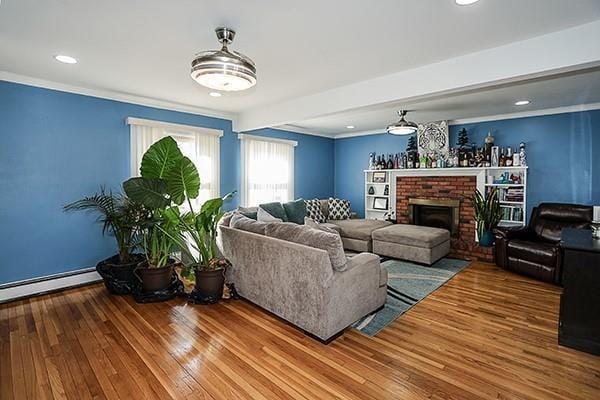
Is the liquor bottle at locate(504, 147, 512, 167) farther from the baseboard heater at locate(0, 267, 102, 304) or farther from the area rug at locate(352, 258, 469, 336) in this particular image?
the baseboard heater at locate(0, 267, 102, 304)

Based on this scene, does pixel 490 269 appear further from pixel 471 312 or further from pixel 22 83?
pixel 22 83

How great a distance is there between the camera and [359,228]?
18.4 feet

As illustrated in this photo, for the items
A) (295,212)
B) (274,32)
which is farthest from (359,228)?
(274,32)

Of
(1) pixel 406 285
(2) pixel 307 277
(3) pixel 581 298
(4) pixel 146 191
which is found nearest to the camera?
(3) pixel 581 298

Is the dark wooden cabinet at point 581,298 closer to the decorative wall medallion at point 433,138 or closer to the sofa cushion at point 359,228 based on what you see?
the sofa cushion at point 359,228

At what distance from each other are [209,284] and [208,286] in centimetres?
3

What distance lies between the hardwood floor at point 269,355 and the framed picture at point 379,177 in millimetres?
3600

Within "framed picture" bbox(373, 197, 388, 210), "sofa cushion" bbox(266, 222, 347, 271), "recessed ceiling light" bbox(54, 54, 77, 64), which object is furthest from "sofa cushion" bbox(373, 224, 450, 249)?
"recessed ceiling light" bbox(54, 54, 77, 64)

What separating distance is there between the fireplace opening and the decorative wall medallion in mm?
971

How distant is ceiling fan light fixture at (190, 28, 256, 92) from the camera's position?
6.86 ft

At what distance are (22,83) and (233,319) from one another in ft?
11.8

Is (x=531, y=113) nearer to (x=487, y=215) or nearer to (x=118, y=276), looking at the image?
(x=487, y=215)

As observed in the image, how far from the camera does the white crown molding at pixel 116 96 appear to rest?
341cm

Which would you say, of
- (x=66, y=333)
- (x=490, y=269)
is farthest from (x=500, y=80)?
(x=66, y=333)
